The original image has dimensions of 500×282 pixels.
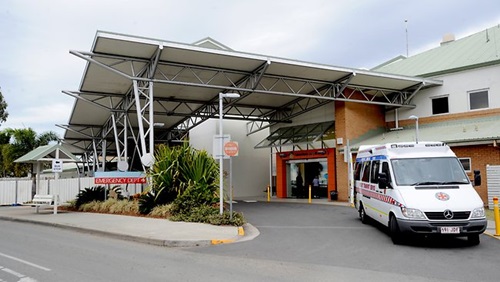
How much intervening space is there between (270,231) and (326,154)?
13.7 m

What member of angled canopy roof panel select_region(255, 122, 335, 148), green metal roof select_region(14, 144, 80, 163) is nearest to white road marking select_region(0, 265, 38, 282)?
green metal roof select_region(14, 144, 80, 163)

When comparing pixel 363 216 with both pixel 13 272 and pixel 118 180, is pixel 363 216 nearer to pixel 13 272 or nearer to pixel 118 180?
pixel 13 272

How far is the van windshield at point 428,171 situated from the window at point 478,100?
13.1 m

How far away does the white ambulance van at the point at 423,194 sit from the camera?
30.8ft

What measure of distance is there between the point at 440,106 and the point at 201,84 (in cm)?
1363

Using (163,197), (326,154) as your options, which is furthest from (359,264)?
(326,154)

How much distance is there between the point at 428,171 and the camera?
1063 cm

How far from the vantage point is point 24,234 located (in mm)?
12984

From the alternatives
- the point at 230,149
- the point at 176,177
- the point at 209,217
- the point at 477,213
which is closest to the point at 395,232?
the point at 477,213

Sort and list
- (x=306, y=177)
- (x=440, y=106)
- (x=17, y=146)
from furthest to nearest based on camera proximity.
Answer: (x=17, y=146)
(x=306, y=177)
(x=440, y=106)

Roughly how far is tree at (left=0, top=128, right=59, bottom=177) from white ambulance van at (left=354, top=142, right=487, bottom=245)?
48432mm

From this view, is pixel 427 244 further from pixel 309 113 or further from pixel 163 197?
pixel 309 113

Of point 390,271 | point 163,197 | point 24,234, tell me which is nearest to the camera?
point 390,271

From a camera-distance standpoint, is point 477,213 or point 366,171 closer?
point 477,213
